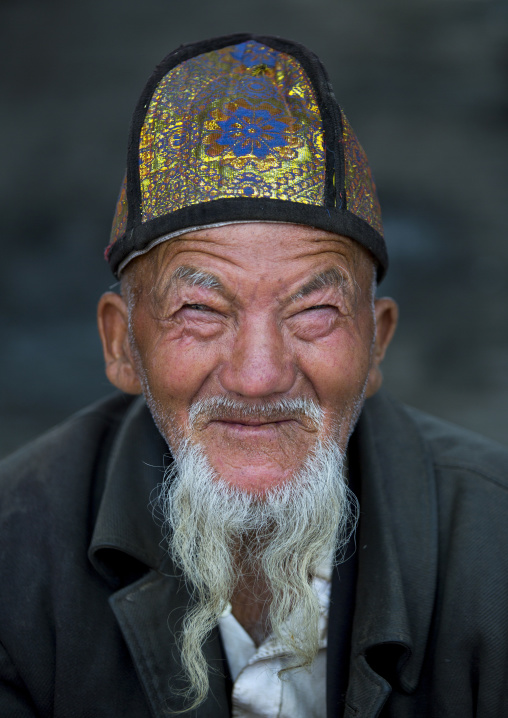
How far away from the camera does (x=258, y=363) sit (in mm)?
1957

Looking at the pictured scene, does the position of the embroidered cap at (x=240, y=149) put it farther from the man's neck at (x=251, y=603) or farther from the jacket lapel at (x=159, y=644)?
the man's neck at (x=251, y=603)

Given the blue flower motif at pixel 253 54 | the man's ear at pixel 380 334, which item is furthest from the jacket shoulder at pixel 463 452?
the blue flower motif at pixel 253 54

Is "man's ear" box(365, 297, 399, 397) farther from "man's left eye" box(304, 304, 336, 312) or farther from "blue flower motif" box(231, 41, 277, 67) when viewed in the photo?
"blue flower motif" box(231, 41, 277, 67)

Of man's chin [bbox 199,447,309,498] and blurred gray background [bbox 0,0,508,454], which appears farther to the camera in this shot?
blurred gray background [bbox 0,0,508,454]

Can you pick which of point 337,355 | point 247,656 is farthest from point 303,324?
point 247,656

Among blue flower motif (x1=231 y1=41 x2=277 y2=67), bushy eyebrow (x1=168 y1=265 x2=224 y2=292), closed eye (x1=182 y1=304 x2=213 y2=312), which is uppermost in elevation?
blue flower motif (x1=231 y1=41 x2=277 y2=67)

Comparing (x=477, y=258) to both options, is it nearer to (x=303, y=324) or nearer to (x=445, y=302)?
(x=445, y=302)

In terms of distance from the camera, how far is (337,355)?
2.14 metres

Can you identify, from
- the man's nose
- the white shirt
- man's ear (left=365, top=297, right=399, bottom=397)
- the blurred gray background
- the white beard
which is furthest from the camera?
the blurred gray background

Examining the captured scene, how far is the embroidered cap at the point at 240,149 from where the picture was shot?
203 centimetres

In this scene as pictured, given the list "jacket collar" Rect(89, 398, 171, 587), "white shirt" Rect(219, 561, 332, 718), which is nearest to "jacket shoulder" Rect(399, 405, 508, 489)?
"white shirt" Rect(219, 561, 332, 718)

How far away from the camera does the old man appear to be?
204 centimetres

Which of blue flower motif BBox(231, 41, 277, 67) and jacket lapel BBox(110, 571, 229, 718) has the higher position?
blue flower motif BBox(231, 41, 277, 67)

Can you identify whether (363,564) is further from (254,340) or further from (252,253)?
(252,253)
